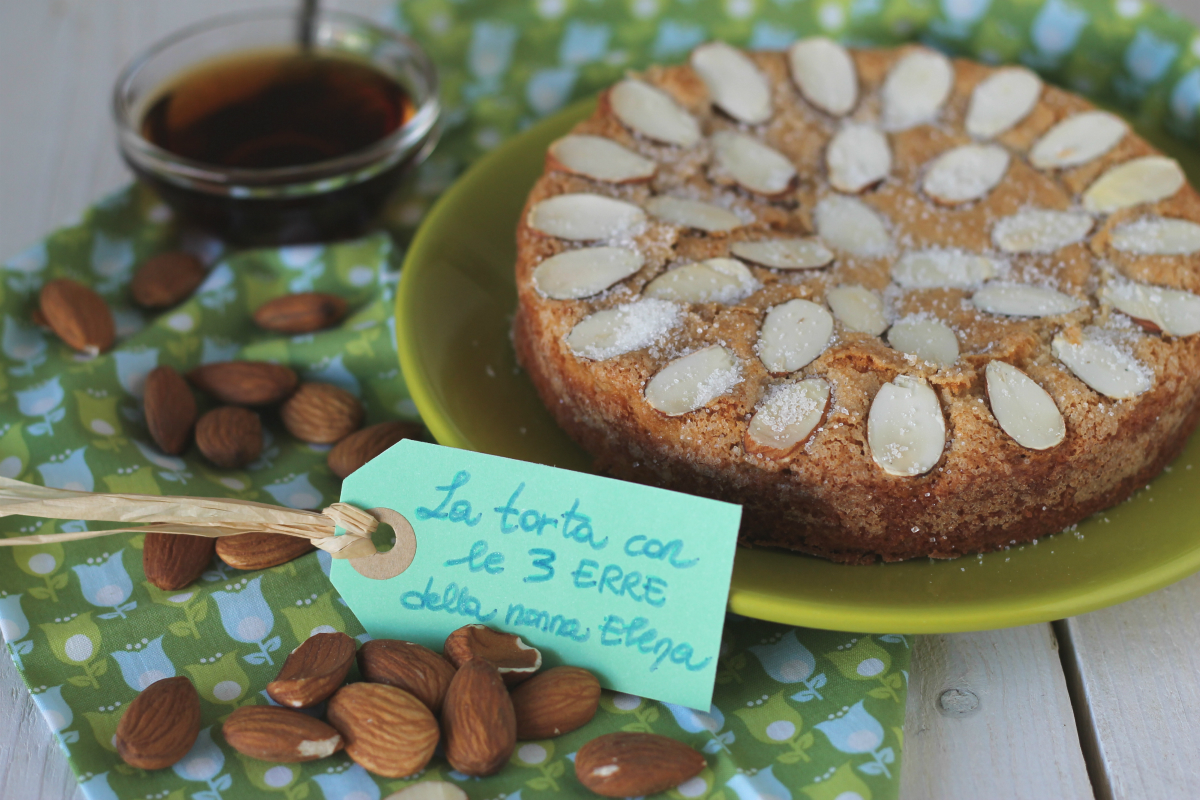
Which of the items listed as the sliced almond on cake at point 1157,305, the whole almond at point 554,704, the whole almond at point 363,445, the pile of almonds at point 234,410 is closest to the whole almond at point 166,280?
the pile of almonds at point 234,410

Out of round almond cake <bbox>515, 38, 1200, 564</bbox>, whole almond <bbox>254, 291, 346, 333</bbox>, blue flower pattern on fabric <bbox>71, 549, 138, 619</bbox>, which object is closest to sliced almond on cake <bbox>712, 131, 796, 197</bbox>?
round almond cake <bbox>515, 38, 1200, 564</bbox>

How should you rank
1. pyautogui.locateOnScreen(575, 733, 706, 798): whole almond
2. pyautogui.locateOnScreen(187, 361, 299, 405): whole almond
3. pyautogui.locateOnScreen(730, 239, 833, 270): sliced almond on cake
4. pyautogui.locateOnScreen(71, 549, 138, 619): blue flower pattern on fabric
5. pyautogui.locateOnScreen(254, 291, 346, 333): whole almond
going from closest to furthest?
1. pyautogui.locateOnScreen(575, 733, 706, 798): whole almond
2. pyautogui.locateOnScreen(71, 549, 138, 619): blue flower pattern on fabric
3. pyautogui.locateOnScreen(730, 239, 833, 270): sliced almond on cake
4. pyautogui.locateOnScreen(187, 361, 299, 405): whole almond
5. pyautogui.locateOnScreen(254, 291, 346, 333): whole almond

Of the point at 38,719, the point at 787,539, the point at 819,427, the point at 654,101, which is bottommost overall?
the point at 38,719

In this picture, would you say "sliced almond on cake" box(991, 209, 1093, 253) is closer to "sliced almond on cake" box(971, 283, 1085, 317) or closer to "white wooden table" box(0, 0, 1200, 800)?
"sliced almond on cake" box(971, 283, 1085, 317)

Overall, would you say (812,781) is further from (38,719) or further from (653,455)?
(38,719)

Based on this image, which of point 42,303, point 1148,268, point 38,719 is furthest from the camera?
point 42,303

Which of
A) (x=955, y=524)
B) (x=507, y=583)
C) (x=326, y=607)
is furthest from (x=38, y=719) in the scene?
(x=955, y=524)

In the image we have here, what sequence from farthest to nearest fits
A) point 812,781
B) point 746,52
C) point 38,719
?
point 746,52 → point 38,719 → point 812,781
